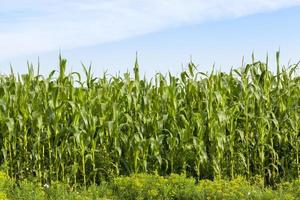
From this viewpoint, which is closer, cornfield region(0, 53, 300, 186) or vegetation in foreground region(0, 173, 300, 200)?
vegetation in foreground region(0, 173, 300, 200)

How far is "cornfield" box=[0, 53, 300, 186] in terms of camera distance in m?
9.29

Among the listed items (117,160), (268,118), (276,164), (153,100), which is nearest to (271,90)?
(268,118)

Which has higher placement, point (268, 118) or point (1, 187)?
point (268, 118)

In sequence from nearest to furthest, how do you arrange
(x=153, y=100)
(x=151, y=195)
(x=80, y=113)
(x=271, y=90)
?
1. (x=151, y=195)
2. (x=80, y=113)
3. (x=153, y=100)
4. (x=271, y=90)

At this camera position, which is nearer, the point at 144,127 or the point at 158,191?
the point at 158,191

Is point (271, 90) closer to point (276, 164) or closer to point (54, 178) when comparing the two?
point (276, 164)

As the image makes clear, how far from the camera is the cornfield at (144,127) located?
9.29 meters

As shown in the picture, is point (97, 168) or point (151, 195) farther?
point (97, 168)

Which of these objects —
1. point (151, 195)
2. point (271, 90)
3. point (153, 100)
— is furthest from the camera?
point (271, 90)

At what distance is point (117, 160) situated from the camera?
9406mm

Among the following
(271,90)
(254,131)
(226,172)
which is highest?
(271,90)

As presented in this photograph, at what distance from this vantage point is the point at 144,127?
964 cm

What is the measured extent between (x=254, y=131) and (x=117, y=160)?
248 centimetres

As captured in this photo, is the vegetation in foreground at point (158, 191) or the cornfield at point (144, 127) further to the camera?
the cornfield at point (144, 127)
